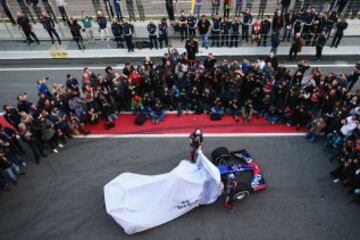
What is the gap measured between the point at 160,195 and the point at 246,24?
10.4 metres

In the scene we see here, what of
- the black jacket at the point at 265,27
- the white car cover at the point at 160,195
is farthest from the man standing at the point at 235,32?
the white car cover at the point at 160,195

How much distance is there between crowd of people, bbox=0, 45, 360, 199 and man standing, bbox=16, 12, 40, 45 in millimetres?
5640

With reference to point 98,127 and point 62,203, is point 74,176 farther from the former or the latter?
point 98,127

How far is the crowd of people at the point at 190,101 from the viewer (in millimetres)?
10680

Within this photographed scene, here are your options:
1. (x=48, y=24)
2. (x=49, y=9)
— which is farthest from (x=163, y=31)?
(x=49, y=9)

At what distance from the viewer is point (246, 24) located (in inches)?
604

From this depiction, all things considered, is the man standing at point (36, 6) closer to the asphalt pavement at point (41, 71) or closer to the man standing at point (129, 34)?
the asphalt pavement at point (41, 71)

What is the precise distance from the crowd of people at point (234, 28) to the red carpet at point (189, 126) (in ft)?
16.5

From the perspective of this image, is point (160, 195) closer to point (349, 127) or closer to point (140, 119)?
point (140, 119)

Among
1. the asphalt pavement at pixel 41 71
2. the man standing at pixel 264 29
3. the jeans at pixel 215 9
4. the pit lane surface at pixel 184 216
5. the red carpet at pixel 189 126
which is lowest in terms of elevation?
the pit lane surface at pixel 184 216

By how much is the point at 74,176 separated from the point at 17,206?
1.96 m

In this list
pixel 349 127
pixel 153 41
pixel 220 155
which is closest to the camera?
pixel 349 127

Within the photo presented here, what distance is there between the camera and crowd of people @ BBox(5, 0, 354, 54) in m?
14.9

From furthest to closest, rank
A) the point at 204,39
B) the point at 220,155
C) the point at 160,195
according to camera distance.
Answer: the point at 204,39 < the point at 220,155 < the point at 160,195
